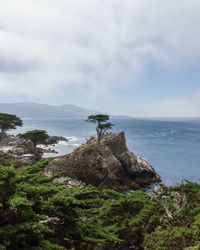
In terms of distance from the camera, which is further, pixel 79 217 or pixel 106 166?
pixel 106 166

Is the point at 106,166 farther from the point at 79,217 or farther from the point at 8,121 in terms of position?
the point at 79,217

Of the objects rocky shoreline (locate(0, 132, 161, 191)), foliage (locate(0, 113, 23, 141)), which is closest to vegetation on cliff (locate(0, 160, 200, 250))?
rocky shoreline (locate(0, 132, 161, 191))

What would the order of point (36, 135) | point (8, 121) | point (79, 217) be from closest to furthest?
1. point (79, 217)
2. point (36, 135)
3. point (8, 121)

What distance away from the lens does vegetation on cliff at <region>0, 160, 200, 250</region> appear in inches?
663

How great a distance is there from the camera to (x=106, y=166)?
5919 centimetres

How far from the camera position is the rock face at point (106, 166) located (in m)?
58.6

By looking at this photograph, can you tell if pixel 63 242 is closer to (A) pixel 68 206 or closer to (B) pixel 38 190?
(A) pixel 68 206

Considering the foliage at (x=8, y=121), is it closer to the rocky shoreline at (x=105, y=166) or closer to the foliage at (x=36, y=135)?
the foliage at (x=36, y=135)

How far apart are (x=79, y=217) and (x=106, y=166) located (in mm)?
37026

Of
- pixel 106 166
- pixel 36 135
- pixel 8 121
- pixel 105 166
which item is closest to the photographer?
pixel 105 166

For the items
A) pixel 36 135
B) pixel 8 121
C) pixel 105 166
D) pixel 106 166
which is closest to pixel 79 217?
pixel 105 166

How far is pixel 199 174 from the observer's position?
267 feet

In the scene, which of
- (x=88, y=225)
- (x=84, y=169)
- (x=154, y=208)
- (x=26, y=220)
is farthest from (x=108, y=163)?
(x=26, y=220)

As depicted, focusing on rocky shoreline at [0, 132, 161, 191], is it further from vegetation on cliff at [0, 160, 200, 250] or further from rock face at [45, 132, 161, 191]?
vegetation on cliff at [0, 160, 200, 250]
